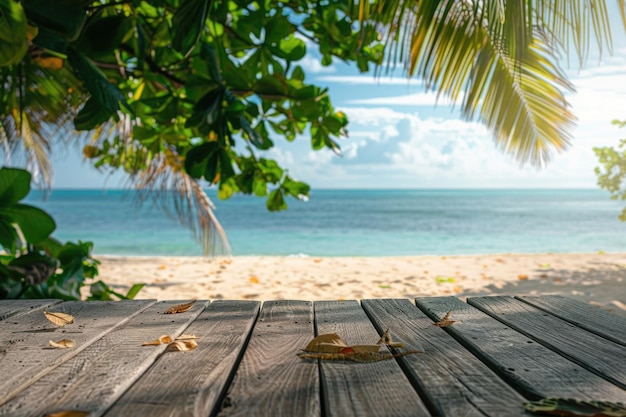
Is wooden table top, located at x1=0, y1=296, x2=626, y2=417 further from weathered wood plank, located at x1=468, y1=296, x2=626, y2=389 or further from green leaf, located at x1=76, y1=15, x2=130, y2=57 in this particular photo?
green leaf, located at x1=76, y1=15, x2=130, y2=57

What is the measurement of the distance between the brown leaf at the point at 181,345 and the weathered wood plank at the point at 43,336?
0.58 feet

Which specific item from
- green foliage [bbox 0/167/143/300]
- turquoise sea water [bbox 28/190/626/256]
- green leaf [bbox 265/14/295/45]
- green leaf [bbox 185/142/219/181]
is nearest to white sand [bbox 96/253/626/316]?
green foliage [bbox 0/167/143/300]

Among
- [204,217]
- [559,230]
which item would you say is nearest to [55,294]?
[204,217]

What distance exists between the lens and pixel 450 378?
91 cm

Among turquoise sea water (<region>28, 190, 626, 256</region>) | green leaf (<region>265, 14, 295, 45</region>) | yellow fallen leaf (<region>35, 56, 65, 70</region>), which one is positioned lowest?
turquoise sea water (<region>28, 190, 626, 256</region>)

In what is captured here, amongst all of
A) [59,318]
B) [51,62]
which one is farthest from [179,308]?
[51,62]

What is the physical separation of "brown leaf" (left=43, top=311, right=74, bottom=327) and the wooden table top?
0.06 ft

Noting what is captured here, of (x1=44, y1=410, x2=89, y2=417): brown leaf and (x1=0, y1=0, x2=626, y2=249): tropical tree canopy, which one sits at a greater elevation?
(x1=0, y1=0, x2=626, y2=249): tropical tree canopy

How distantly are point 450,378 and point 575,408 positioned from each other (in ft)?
0.65

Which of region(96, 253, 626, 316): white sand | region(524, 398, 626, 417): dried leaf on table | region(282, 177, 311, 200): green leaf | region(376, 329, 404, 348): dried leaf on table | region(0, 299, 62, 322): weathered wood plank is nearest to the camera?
region(524, 398, 626, 417): dried leaf on table

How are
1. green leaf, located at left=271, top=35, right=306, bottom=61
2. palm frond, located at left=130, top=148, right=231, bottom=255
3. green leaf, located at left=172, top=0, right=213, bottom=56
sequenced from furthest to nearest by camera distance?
palm frond, located at left=130, top=148, right=231, bottom=255 → green leaf, located at left=271, top=35, right=306, bottom=61 → green leaf, located at left=172, top=0, right=213, bottom=56

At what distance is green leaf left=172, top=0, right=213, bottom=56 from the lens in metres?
1.70

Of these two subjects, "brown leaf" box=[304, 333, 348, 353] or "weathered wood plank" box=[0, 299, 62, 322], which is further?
"weathered wood plank" box=[0, 299, 62, 322]

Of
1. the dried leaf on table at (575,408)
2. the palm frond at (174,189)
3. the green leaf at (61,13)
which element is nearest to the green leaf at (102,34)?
the green leaf at (61,13)
